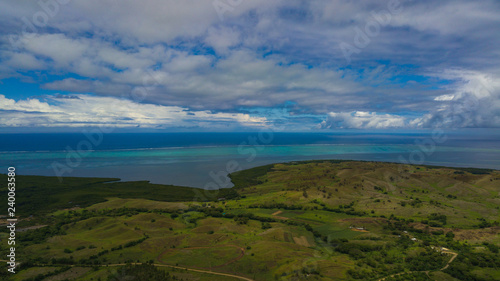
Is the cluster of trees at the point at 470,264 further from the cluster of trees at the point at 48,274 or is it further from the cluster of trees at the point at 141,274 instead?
the cluster of trees at the point at 48,274

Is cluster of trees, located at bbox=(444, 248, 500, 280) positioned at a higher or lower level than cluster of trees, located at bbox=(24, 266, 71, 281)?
higher

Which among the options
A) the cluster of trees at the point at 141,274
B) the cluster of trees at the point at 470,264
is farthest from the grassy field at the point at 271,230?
the cluster of trees at the point at 141,274

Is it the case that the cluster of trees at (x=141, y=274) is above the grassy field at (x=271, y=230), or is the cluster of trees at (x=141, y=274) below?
above

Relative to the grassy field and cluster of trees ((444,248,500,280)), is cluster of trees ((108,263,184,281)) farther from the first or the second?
cluster of trees ((444,248,500,280))

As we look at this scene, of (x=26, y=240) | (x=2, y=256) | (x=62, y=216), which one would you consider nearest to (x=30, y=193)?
(x=62, y=216)

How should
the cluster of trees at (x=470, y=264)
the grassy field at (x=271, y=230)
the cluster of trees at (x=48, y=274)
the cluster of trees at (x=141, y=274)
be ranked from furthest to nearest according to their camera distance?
the grassy field at (x=271, y=230) → the cluster of trees at (x=470, y=264) → the cluster of trees at (x=48, y=274) → the cluster of trees at (x=141, y=274)

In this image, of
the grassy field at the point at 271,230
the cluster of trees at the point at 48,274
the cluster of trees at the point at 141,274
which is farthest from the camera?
the grassy field at the point at 271,230

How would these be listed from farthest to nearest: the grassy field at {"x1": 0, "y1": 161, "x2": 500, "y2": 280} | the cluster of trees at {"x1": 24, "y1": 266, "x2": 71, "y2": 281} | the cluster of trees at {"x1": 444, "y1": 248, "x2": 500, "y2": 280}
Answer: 1. the grassy field at {"x1": 0, "y1": 161, "x2": 500, "y2": 280}
2. the cluster of trees at {"x1": 444, "y1": 248, "x2": 500, "y2": 280}
3. the cluster of trees at {"x1": 24, "y1": 266, "x2": 71, "y2": 281}

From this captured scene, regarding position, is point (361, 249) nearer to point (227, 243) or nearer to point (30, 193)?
point (227, 243)

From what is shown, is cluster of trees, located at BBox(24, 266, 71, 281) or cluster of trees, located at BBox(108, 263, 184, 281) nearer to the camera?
cluster of trees, located at BBox(108, 263, 184, 281)

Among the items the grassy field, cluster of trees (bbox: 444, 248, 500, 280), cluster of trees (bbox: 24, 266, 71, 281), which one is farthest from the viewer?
the grassy field

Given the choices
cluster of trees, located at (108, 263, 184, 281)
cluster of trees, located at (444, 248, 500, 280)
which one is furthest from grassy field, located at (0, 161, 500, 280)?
cluster of trees, located at (108, 263, 184, 281)
